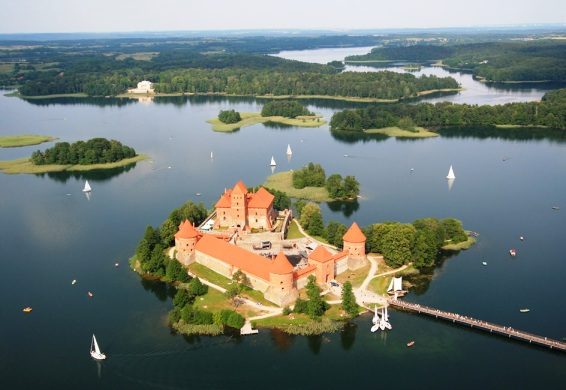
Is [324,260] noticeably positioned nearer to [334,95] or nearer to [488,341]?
[488,341]

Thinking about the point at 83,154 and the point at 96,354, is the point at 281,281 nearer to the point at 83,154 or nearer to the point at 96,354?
the point at 96,354

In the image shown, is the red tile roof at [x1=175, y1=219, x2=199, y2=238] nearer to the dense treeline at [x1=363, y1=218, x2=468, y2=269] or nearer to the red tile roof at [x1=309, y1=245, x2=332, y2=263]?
the red tile roof at [x1=309, y1=245, x2=332, y2=263]

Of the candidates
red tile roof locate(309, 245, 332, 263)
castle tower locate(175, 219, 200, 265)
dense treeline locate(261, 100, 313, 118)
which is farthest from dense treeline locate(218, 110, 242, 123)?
red tile roof locate(309, 245, 332, 263)

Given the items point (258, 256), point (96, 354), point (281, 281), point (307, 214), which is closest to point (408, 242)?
point (307, 214)

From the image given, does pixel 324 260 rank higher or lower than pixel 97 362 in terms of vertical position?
higher

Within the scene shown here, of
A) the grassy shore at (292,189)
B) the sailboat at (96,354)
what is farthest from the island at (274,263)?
the grassy shore at (292,189)

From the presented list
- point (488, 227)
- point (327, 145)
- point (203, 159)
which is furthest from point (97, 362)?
point (327, 145)
